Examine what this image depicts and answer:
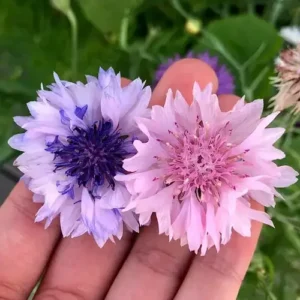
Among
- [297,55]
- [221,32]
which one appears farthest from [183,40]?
[297,55]

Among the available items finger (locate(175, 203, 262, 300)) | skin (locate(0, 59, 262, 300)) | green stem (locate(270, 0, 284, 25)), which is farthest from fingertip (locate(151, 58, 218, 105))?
green stem (locate(270, 0, 284, 25))

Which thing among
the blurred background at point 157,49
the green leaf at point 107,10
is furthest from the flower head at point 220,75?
the green leaf at point 107,10

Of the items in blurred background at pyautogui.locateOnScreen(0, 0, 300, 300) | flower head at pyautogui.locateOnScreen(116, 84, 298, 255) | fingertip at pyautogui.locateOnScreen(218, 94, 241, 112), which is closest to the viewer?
flower head at pyautogui.locateOnScreen(116, 84, 298, 255)

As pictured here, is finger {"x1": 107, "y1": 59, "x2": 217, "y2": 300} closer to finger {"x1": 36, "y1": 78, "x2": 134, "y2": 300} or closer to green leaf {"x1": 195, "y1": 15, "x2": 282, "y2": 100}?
finger {"x1": 36, "y1": 78, "x2": 134, "y2": 300}

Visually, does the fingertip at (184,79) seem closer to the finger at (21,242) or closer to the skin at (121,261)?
the skin at (121,261)

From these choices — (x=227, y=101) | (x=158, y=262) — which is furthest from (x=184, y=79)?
(x=158, y=262)

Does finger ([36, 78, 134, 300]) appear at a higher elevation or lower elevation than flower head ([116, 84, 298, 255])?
lower

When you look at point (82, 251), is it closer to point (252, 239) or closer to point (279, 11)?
point (252, 239)
